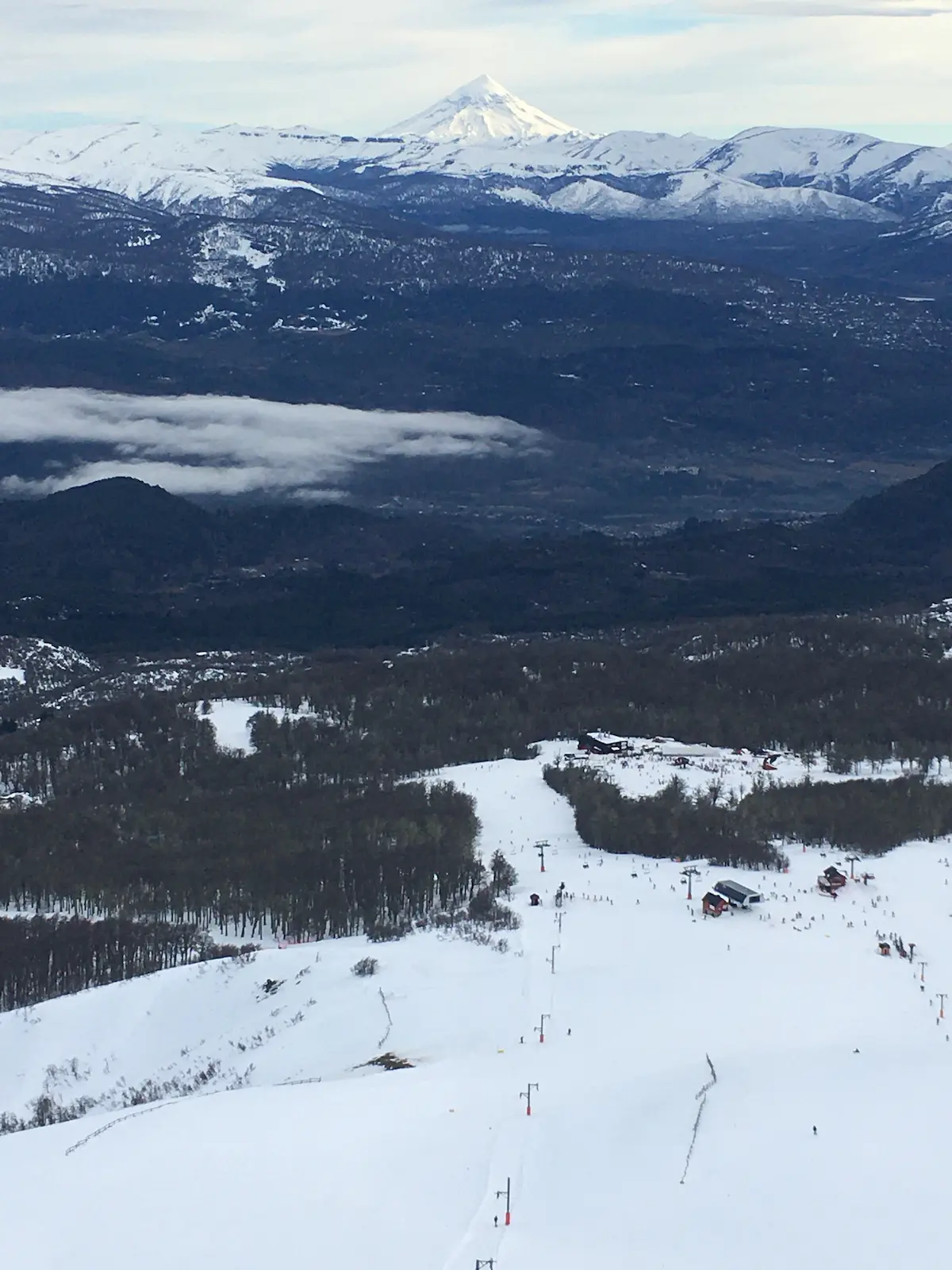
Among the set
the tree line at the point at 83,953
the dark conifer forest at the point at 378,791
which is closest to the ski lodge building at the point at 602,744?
the dark conifer forest at the point at 378,791

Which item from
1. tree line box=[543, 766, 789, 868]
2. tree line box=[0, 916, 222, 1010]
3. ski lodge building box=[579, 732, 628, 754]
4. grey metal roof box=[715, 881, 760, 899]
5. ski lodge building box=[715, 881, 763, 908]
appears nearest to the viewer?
ski lodge building box=[715, 881, 763, 908]

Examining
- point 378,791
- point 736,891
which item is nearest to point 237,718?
point 378,791

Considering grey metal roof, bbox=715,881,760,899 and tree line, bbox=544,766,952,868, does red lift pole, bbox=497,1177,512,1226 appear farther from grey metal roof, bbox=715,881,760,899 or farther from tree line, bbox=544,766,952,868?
tree line, bbox=544,766,952,868

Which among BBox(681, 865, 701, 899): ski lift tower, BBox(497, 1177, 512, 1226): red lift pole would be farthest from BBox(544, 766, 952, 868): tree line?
BBox(497, 1177, 512, 1226): red lift pole

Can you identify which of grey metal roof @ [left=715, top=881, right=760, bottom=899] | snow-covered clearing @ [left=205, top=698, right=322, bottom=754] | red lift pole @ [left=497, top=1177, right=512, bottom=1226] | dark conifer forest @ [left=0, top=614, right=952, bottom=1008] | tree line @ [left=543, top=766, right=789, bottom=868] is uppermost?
red lift pole @ [left=497, top=1177, right=512, bottom=1226]

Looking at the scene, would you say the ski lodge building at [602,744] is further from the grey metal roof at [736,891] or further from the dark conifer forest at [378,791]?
the grey metal roof at [736,891]

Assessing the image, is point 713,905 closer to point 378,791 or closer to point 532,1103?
point 532,1103

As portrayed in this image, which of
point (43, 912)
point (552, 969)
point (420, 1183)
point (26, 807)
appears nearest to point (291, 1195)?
point (420, 1183)

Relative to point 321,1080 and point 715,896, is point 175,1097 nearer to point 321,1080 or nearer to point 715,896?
point 321,1080
